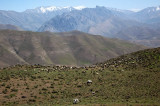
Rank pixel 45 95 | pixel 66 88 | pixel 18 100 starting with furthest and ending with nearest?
pixel 66 88 → pixel 45 95 → pixel 18 100

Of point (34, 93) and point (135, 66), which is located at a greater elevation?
point (135, 66)

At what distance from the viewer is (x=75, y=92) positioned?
33.8 metres

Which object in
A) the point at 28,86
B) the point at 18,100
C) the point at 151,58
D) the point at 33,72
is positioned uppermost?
the point at 151,58

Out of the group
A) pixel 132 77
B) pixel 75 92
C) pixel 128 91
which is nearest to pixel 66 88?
pixel 75 92

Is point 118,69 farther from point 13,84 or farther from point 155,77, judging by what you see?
point 13,84

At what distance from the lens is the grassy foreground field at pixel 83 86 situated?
98.4 ft

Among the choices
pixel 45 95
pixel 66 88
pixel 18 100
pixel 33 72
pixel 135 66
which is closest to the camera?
pixel 18 100

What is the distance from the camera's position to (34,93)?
33.4 m

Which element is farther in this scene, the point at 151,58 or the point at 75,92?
the point at 151,58

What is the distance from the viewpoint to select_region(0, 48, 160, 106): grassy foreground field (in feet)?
98.4

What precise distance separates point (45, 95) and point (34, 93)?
2.25 m

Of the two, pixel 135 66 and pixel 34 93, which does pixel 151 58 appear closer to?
pixel 135 66

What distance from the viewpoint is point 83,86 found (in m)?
36.2

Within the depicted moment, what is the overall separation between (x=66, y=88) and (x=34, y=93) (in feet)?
20.0
